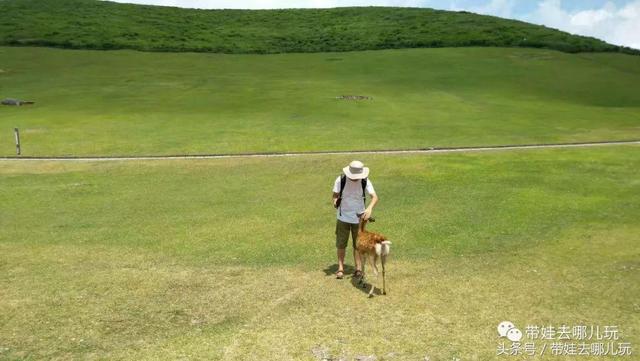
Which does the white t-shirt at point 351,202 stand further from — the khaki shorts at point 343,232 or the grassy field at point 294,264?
the grassy field at point 294,264

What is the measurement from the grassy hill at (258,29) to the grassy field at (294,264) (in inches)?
3161

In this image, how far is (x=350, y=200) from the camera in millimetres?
13852

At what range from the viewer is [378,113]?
46531 millimetres

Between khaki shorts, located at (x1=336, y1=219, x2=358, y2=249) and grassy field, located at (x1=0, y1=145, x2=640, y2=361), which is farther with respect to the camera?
khaki shorts, located at (x1=336, y1=219, x2=358, y2=249)

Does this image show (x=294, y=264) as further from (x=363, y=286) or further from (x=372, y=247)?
(x=372, y=247)

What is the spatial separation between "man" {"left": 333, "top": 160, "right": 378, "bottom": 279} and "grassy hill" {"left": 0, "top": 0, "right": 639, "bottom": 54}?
294 feet

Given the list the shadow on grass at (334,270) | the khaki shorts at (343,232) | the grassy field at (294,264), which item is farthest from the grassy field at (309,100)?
the khaki shorts at (343,232)

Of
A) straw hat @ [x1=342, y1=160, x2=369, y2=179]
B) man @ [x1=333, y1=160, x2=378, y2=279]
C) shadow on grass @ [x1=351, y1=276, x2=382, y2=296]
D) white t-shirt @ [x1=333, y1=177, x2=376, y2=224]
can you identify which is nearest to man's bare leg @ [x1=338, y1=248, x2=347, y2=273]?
man @ [x1=333, y1=160, x2=378, y2=279]

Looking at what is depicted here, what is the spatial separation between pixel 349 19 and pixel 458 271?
12116 cm

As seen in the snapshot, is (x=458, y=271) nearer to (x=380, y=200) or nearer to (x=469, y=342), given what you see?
(x=469, y=342)

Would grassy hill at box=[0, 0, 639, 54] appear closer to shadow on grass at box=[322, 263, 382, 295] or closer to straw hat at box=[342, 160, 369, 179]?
shadow on grass at box=[322, 263, 382, 295]

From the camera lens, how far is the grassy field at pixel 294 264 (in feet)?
35.6

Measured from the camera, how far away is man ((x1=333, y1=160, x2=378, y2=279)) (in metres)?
13.5

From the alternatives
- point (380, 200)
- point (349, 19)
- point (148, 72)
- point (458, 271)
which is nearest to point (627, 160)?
point (380, 200)
